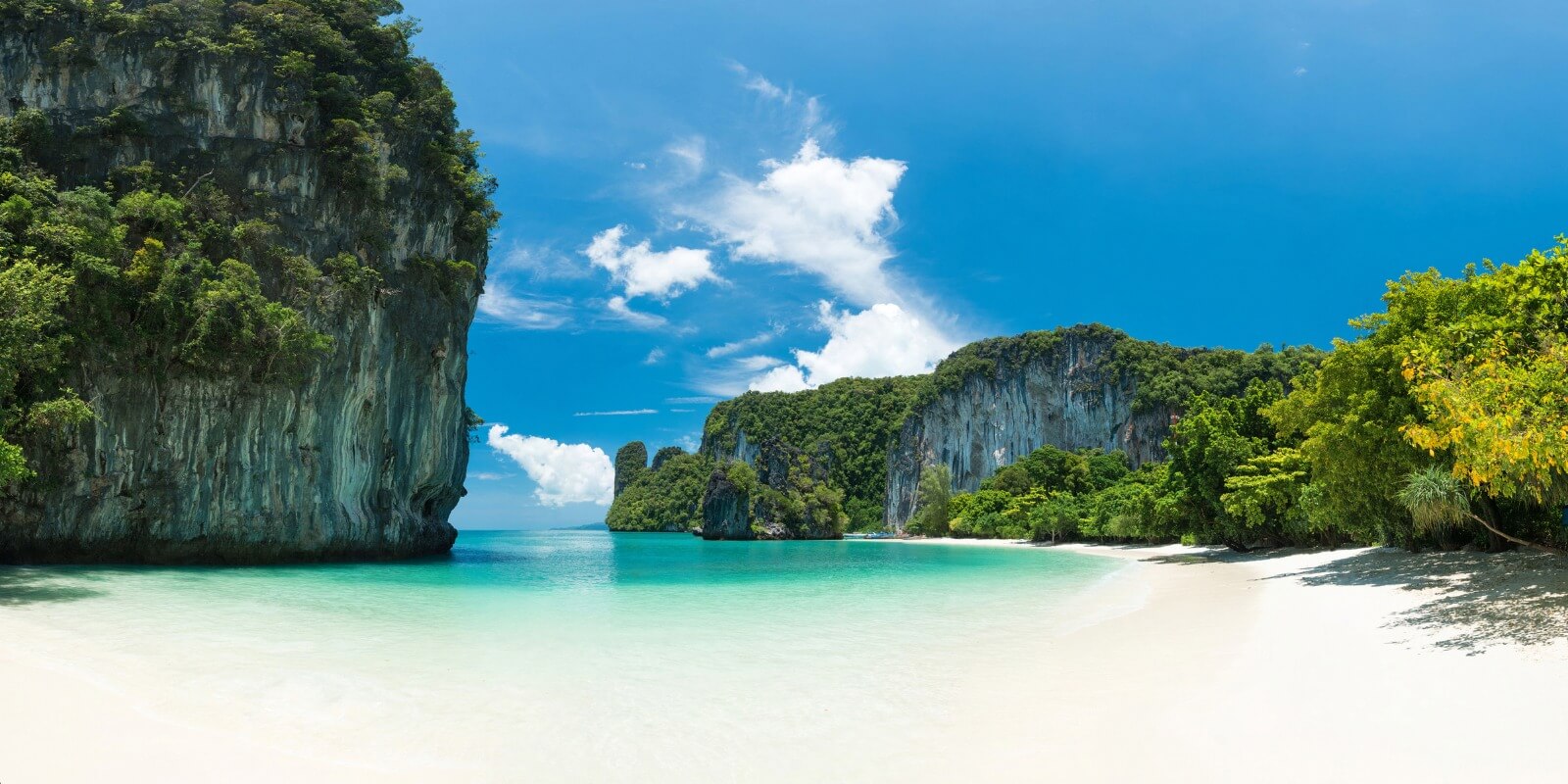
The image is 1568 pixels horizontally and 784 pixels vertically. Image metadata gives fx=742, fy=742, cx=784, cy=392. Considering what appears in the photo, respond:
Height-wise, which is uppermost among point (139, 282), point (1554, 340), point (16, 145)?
point (16, 145)

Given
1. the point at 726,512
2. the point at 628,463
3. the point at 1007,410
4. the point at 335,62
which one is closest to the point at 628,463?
the point at 628,463

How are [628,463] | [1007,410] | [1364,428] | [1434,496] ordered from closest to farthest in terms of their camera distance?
[1434,496] → [1364,428] → [1007,410] → [628,463]

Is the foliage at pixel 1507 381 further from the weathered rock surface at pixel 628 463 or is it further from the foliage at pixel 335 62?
the weathered rock surface at pixel 628 463

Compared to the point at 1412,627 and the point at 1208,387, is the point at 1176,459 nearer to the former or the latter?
the point at 1412,627

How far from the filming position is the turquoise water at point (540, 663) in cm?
580

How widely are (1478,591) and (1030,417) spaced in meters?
91.0

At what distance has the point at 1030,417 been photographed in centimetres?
9912

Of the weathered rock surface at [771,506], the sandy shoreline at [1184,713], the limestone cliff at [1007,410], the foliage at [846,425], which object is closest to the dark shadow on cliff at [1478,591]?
the sandy shoreline at [1184,713]

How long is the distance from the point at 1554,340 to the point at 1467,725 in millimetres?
6983

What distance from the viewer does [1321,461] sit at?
648 inches

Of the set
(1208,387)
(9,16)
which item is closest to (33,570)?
(9,16)

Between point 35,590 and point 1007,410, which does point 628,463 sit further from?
point 35,590

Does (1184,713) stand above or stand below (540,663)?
above

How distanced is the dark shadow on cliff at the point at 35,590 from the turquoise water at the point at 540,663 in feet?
0.24
